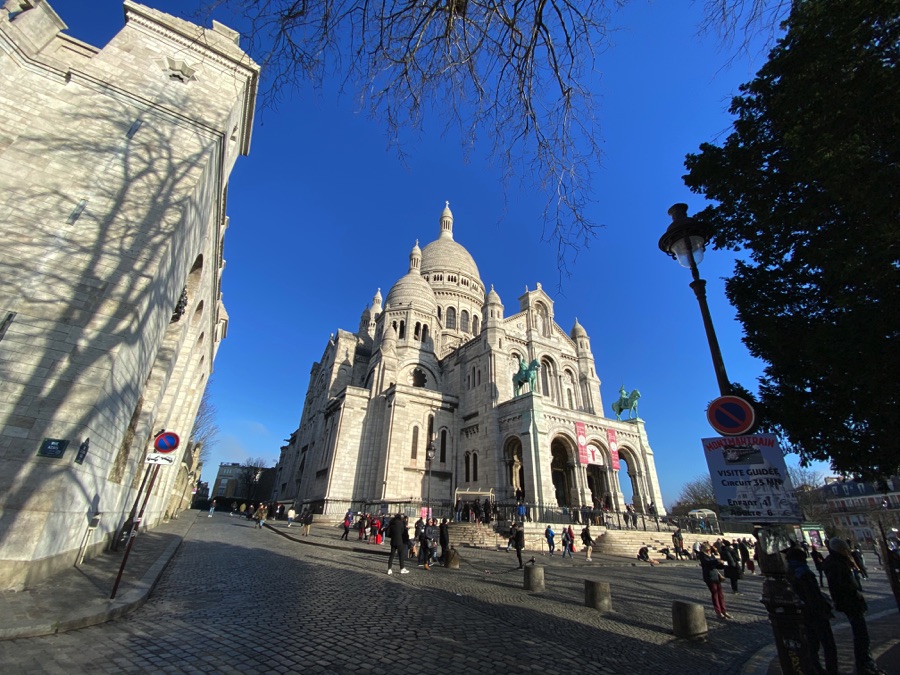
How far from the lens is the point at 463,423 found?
1183 inches

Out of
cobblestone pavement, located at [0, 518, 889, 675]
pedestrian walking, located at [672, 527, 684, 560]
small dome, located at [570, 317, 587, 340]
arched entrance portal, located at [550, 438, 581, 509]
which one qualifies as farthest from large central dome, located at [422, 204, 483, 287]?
cobblestone pavement, located at [0, 518, 889, 675]

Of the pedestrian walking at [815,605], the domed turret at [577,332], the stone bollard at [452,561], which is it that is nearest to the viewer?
the pedestrian walking at [815,605]

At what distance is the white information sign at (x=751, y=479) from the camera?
3.60 m

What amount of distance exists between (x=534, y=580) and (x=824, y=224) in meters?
8.38

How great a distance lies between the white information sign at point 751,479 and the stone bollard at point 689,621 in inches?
111

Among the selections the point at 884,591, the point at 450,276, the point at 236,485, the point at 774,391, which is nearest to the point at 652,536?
the point at 884,591

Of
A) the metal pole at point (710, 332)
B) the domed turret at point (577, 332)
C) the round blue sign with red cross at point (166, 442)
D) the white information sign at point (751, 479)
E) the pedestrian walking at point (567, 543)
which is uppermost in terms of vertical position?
the domed turret at point (577, 332)

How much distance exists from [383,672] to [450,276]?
4359cm

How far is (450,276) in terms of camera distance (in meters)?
46.2

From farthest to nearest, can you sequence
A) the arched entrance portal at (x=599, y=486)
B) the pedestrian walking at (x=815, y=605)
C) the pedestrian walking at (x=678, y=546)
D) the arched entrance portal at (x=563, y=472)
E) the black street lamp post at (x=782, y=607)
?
the arched entrance portal at (x=563, y=472), the arched entrance portal at (x=599, y=486), the pedestrian walking at (x=678, y=546), the pedestrian walking at (x=815, y=605), the black street lamp post at (x=782, y=607)

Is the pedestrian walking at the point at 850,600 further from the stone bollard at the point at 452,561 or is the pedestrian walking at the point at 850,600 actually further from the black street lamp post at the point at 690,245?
the stone bollard at the point at 452,561

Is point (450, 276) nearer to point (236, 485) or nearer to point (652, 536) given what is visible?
point (652, 536)

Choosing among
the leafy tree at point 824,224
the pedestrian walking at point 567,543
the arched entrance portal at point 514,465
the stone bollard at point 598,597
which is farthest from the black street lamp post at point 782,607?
the arched entrance portal at point 514,465

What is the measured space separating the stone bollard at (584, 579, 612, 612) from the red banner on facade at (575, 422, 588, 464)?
58.7 feet
